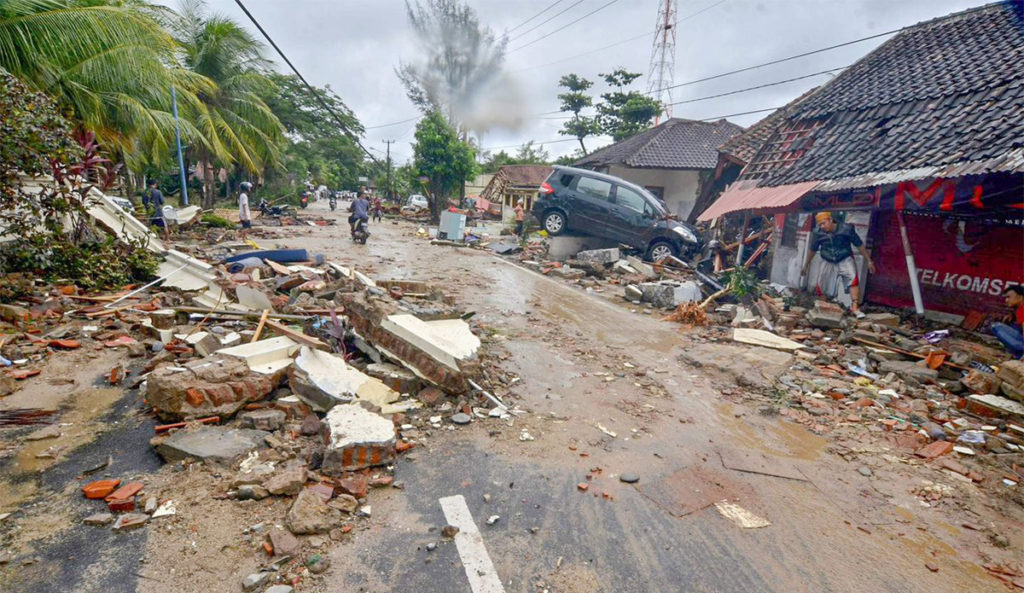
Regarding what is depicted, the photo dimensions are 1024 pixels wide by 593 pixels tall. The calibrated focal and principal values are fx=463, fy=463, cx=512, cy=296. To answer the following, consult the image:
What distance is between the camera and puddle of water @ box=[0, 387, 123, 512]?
8.63 ft

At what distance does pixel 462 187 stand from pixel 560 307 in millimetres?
18859

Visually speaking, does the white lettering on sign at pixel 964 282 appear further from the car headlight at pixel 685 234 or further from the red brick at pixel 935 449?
the car headlight at pixel 685 234

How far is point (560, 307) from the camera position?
785 centimetres

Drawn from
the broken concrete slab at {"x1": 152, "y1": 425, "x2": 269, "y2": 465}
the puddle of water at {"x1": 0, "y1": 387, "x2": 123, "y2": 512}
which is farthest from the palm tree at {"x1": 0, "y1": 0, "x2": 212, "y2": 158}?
the broken concrete slab at {"x1": 152, "y1": 425, "x2": 269, "y2": 465}

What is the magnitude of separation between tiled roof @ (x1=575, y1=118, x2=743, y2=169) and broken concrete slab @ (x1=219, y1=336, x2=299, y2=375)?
16907 mm

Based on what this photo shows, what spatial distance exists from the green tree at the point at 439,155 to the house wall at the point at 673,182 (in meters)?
8.08

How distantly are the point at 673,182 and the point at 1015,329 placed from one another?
14918 mm

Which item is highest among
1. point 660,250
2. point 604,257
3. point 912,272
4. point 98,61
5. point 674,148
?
point 674,148

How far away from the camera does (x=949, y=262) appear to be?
7.10m

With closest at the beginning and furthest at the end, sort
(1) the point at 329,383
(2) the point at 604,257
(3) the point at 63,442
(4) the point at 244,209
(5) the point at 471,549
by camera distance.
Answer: (5) the point at 471,549
(3) the point at 63,442
(1) the point at 329,383
(2) the point at 604,257
(4) the point at 244,209

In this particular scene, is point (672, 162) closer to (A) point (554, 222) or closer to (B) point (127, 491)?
(A) point (554, 222)

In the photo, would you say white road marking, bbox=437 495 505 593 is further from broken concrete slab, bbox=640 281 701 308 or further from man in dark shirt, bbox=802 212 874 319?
man in dark shirt, bbox=802 212 874 319

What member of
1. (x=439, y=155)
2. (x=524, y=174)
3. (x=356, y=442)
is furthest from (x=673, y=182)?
(x=356, y=442)

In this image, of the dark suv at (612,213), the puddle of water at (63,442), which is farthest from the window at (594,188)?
the puddle of water at (63,442)
